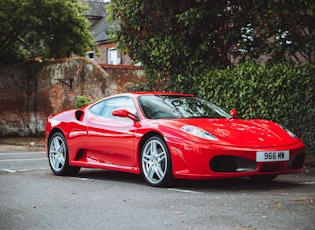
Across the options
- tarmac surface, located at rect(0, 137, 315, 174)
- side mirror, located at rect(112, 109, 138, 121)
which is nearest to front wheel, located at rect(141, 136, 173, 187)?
side mirror, located at rect(112, 109, 138, 121)

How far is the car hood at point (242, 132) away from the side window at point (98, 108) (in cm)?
180

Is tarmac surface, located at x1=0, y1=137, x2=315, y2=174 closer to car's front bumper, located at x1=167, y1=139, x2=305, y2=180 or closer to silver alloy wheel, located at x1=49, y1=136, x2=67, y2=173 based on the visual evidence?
silver alloy wheel, located at x1=49, y1=136, x2=67, y2=173

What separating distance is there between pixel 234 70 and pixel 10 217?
8.09m

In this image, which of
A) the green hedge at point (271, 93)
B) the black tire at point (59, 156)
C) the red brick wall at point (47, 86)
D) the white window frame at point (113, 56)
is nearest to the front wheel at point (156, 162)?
the black tire at point (59, 156)

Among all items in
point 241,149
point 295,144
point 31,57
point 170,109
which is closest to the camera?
point 241,149

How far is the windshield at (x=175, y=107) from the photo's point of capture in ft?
30.5

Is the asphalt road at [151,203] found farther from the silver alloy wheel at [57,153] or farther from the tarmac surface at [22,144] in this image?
the tarmac surface at [22,144]

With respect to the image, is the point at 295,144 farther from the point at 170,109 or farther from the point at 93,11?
the point at 93,11

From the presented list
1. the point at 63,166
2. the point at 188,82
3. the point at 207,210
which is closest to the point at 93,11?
A: the point at 188,82

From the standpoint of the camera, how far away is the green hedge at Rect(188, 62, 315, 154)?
12125mm

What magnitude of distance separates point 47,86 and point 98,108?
15.3m

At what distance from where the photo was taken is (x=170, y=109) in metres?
9.41

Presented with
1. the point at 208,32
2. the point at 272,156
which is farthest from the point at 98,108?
the point at 208,32

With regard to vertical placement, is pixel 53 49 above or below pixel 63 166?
above
